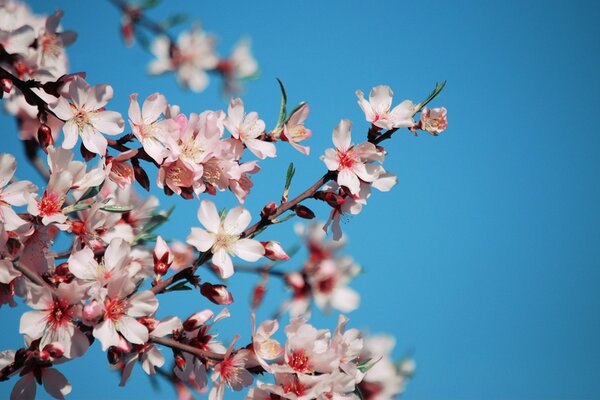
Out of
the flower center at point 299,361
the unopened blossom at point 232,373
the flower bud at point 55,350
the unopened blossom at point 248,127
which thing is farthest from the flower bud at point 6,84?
the flower center at point 299,361

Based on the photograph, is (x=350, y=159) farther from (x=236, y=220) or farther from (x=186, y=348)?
(x=186, y=348)

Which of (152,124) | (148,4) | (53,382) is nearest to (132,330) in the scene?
(53,382)

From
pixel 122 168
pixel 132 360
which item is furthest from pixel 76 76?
pixel 132 360

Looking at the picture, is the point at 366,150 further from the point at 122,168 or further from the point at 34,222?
the point at 34,222

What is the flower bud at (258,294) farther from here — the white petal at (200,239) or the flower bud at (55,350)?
A: the flower bud at (55,350)

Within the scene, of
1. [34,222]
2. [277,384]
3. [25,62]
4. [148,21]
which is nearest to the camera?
[277,384]
